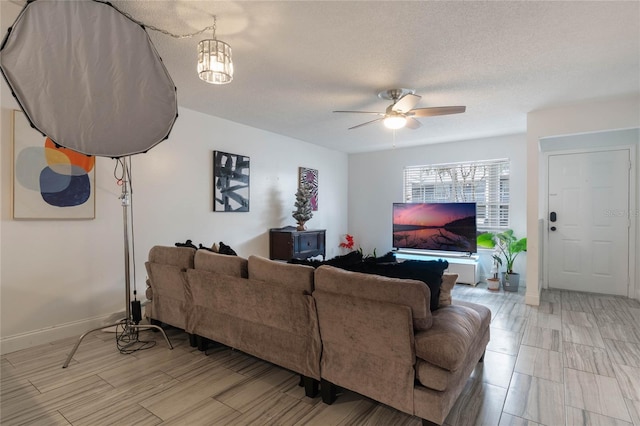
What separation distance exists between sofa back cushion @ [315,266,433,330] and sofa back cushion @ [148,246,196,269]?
141 centimetres

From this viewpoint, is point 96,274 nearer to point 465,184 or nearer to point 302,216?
point 302,216

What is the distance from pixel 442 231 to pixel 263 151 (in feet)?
10.8

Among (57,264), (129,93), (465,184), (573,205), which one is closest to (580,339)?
(573,205)

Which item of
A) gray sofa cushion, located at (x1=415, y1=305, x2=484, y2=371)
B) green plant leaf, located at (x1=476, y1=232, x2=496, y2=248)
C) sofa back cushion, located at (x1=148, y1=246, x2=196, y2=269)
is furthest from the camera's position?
green plant leaf, located at (x1=476, y1=232, x2=496, y2=248)

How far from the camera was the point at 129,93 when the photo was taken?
192 cm

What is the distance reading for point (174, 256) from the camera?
2809mm

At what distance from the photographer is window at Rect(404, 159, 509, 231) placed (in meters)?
5.28

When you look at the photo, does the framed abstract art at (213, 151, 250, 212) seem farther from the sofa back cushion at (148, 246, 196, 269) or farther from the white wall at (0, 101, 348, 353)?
→ the sofa back cushion at (148, 246, 196, 269)

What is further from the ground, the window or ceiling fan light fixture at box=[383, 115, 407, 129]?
ceiling fan light fixture at box=[383, 115, 407, 129]

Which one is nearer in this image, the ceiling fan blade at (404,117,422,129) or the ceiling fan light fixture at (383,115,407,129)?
the ceiling fan light fixture at (383,115,407,129)

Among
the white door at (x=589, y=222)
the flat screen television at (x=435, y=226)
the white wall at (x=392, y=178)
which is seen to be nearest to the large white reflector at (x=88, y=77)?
the flat screen television at (x=435, y=226)

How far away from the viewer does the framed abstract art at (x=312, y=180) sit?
18.4 feet

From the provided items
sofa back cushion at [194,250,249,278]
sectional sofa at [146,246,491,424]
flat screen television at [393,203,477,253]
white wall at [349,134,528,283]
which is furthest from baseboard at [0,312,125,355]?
white wall at [349,134,528,283]

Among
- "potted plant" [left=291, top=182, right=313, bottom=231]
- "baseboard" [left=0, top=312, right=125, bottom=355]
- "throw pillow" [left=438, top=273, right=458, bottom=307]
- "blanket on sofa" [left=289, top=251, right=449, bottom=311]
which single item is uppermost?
"potted plant" [left=291, top=182, right=313, bottom=231]
